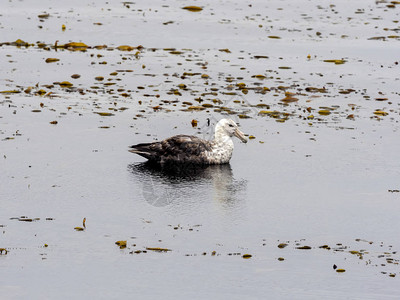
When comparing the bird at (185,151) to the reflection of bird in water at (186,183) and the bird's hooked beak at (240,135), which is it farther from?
the bird's hooked beak at (240,135)

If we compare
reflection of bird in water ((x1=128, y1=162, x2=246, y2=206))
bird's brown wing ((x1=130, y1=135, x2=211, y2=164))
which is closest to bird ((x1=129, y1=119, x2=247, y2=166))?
bird's brown wing ((x1=130, y1=135, x2=211, y2=164))

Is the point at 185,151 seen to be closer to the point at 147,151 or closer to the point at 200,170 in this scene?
the point at 200,170

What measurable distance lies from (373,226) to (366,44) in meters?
16.0

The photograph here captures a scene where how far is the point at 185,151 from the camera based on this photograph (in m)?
17.0

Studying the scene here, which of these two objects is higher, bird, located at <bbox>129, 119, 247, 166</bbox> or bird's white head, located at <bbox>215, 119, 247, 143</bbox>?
bird's white head, located at <bbox>215, 119, 247, 143</bbox>

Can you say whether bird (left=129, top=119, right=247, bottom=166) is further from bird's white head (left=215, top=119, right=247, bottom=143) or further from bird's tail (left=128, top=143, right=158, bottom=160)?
bird's white head (left=215, top=119, right=247, bottom=143)

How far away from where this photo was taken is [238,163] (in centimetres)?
1716

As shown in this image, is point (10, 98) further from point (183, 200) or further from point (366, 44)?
point (366, 44)

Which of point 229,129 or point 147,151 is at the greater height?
point 229,129

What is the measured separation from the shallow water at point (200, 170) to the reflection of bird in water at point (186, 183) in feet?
0.17

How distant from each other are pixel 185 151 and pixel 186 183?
4.55 feet

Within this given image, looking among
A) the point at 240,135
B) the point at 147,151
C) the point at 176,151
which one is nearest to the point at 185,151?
the point at 176,151

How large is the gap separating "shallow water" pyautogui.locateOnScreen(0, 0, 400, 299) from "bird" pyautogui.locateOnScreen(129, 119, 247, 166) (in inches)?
10.7

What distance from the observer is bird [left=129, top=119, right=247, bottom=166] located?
17.0 m
